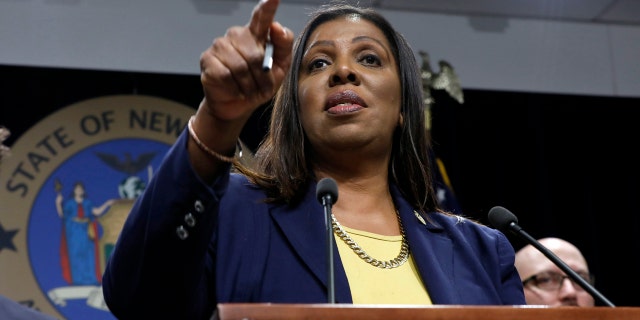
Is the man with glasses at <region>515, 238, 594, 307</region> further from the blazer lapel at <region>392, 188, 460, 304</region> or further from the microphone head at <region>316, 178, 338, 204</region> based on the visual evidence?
the microphone head at <region>316, 178, 338, 204</region>

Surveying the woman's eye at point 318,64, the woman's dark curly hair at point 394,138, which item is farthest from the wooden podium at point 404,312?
the woman's eye at point 318,64

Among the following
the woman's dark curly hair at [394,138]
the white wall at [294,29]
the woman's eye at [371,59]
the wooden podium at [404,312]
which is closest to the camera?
the wooden podium at [404,312]

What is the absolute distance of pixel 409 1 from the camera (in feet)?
18.1

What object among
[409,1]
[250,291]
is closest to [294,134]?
[250,291]

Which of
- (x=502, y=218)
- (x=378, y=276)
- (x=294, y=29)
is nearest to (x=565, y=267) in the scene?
(x=502, y=218)

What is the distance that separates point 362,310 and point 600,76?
4.62 meters

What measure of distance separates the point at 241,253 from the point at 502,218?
22.1 inches

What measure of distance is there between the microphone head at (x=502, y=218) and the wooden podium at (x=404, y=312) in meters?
0.63

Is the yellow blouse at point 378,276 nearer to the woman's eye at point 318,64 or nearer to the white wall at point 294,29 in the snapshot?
the woman's eye at point 318,64

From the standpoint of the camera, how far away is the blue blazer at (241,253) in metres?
1.64

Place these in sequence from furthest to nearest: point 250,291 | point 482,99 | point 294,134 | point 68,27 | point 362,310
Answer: point 482,99
point 68,27
point 294,134
point 250,291
point 362,310

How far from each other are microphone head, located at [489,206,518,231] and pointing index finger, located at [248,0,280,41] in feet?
2.41

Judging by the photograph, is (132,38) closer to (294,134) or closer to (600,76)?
(600,76)

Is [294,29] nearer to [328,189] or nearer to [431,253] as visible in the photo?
[431,253]
